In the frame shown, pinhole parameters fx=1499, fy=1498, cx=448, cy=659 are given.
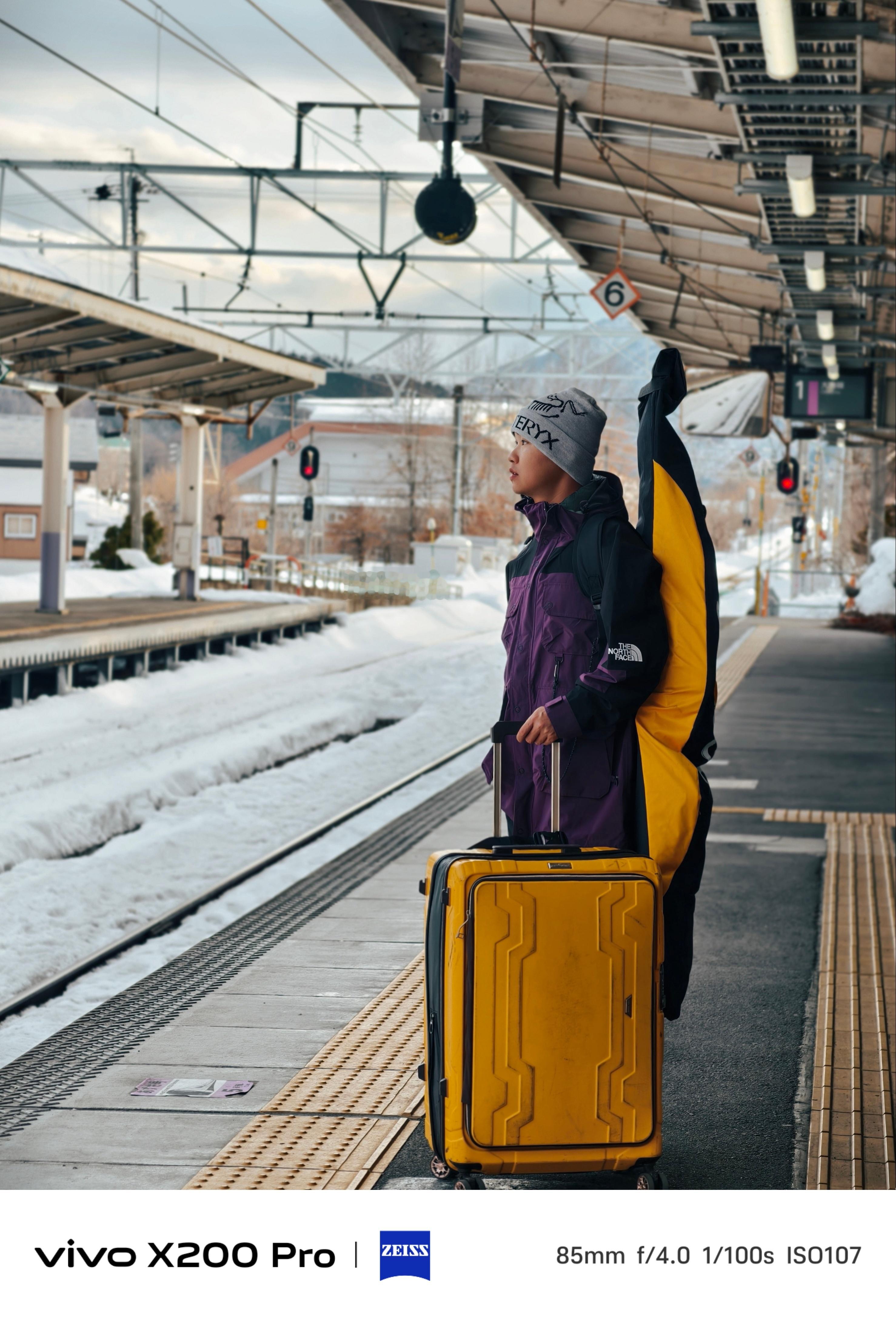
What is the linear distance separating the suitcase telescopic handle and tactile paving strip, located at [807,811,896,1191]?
3.50 feet

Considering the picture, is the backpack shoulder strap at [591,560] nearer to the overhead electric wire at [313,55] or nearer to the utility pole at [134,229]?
the overhead electric wire at [313,55]

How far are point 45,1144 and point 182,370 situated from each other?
17572mm

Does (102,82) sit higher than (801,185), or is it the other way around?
(102,82)

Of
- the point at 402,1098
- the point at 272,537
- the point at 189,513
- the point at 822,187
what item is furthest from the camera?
the point at 272,537

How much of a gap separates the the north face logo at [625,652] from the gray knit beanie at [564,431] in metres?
0.45

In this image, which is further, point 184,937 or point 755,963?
point 184,937

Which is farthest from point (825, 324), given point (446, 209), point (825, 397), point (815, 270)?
point (446, 209)

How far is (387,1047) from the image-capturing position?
444 centimetres

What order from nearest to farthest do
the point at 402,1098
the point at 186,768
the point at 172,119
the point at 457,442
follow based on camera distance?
1. the point at 402,1098
2. the point at 186,768
3. the point at 172,119
4. the point at 457,442

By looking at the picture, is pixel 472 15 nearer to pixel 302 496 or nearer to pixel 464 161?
pixel 464 161

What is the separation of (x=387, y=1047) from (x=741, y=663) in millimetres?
15062

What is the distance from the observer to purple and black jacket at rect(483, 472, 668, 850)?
10.6 ft

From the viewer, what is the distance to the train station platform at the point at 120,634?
1448 centimetres

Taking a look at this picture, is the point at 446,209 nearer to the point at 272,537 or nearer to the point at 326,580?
the point at 326,580
